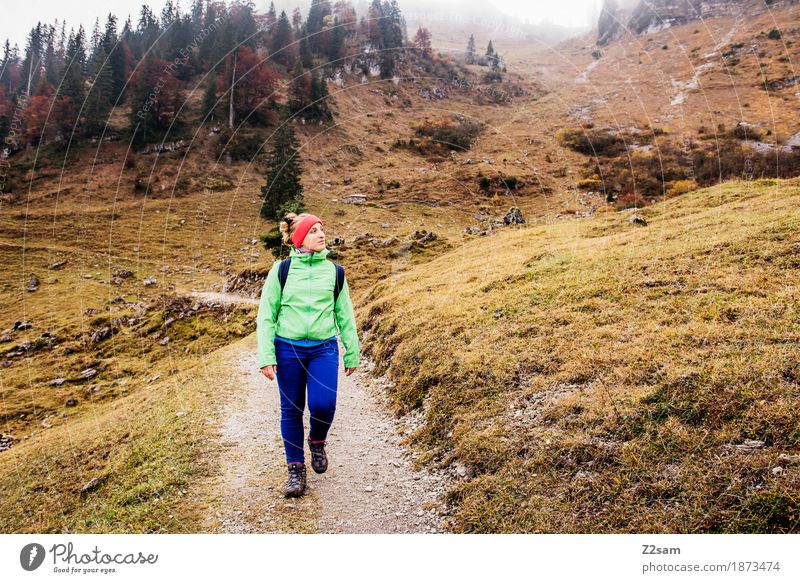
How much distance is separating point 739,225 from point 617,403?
974cm

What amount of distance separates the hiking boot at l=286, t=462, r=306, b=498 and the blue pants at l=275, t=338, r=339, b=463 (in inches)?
3.4

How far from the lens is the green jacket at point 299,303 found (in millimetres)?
4398

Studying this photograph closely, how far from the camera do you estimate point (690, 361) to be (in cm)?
535

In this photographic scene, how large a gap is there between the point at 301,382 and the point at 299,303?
0.86m

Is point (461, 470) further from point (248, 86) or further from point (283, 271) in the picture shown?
point (248, 86)

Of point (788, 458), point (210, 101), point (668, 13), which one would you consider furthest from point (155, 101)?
point (668, 13)

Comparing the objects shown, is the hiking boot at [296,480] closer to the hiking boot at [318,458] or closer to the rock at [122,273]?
the hiking boot at [318,458]

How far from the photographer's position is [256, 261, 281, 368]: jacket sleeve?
4309 millimetres

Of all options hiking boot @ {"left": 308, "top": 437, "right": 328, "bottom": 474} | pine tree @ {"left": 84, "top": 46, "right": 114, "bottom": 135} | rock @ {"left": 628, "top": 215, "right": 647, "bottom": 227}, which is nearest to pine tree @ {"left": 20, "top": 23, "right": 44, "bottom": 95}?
pine tree @ {"left": 84, "top": 46, "right": 114, "bottom": 135}

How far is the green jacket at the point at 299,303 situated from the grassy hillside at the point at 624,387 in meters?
2.41

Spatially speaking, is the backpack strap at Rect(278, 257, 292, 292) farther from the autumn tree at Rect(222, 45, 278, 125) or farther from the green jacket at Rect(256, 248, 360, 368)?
the autumn tree at Rect(222, 45, 278, 125)

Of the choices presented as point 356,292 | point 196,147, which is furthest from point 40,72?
point 356,292

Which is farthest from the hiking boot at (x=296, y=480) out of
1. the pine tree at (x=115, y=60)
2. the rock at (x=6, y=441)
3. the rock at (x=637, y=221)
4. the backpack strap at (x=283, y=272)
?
the pine tree at (x=115, y=60)
